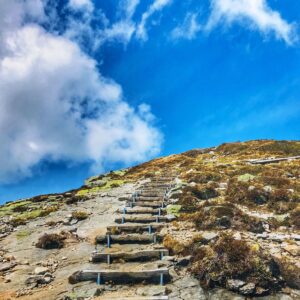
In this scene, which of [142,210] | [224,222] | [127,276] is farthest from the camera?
[142,210]

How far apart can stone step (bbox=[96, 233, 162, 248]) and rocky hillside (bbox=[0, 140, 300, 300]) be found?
8 cm

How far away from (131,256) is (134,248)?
1158 millimetres

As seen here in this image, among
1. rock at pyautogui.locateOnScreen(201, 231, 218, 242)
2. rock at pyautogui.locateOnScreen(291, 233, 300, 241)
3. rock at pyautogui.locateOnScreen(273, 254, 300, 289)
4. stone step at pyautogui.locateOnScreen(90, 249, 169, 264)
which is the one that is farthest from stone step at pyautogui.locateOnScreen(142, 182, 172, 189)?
rock at pyautogui.locateOnScreen(273, 254, 300, 289)

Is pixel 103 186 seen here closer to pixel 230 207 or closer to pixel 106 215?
pixel 106 215

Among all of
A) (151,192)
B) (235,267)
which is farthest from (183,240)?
(151,192)

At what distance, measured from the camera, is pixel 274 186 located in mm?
21156

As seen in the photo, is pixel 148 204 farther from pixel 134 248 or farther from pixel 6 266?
pixel 6 266

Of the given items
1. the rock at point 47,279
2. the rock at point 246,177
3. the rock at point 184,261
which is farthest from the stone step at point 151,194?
the rock at point 47,279

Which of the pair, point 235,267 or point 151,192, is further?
point 151,192

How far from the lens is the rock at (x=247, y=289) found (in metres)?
9.81

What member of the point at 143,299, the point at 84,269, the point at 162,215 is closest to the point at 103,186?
the point at 162,215

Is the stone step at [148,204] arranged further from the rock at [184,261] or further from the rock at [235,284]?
the rock at [235,284]

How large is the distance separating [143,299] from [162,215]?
824 cm

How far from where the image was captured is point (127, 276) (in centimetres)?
1121
